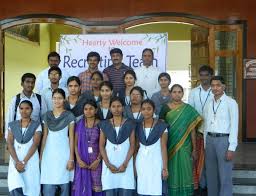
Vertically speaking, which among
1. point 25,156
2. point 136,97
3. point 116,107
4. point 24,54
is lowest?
point 25,156

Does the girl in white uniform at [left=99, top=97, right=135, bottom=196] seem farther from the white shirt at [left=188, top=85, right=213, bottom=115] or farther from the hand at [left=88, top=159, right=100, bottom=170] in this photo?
the white shirt at [left=188, top=85, right=213, bottom=115]

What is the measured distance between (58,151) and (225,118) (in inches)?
71.0

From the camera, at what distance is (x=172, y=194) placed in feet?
15.1

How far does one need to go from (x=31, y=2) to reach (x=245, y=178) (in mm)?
5634

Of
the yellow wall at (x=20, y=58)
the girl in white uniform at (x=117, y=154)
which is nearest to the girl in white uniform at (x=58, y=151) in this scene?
the girl in white uniform at (x=117, y=154)

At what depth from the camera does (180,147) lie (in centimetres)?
460

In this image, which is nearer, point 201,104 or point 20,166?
point 20,166

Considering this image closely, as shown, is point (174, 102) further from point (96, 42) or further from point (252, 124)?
point (252, 124)

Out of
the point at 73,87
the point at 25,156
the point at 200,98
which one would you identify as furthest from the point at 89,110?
the point at 200,98

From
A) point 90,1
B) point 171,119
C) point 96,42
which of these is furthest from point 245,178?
point 90,1

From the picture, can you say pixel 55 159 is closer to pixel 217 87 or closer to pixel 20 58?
pixel 217 87

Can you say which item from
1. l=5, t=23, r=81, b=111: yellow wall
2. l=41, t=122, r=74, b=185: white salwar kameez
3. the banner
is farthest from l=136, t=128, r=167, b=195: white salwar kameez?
l=5, t=23, r=81, b=111: yellow wall

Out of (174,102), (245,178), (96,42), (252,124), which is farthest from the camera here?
(252,124)

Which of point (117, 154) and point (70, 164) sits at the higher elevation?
point (117, 154)
